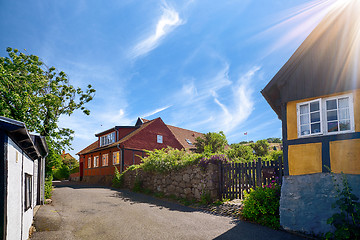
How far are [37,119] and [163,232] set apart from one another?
14471mm

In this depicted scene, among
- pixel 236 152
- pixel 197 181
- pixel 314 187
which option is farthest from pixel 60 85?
pixel 314 187

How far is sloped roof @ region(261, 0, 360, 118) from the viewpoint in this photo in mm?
8353

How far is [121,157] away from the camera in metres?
25.7

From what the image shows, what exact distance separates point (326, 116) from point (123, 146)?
2042cm

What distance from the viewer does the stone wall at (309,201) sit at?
784 centimetres

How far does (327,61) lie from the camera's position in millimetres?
8734

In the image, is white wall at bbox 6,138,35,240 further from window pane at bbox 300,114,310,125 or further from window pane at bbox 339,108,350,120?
window pane at bbox 339,108,350,120

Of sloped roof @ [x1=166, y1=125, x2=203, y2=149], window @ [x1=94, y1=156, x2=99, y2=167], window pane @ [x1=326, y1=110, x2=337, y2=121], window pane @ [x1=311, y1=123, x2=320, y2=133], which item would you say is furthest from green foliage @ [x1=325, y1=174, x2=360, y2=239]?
window @ [x1=94, y1=156, x2=99, y2=167]

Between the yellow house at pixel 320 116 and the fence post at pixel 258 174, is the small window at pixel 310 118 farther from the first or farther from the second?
the fence post at pixel 258 174

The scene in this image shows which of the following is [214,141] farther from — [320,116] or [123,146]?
[320,116]

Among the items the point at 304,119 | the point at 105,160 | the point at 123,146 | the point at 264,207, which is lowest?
the point at 264,207

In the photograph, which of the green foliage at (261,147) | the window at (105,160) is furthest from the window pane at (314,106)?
the window at (105,160)

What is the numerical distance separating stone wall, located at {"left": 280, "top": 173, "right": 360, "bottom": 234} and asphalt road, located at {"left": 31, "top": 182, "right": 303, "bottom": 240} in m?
0.55

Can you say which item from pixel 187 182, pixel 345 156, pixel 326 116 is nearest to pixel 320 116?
pixel 326 116
